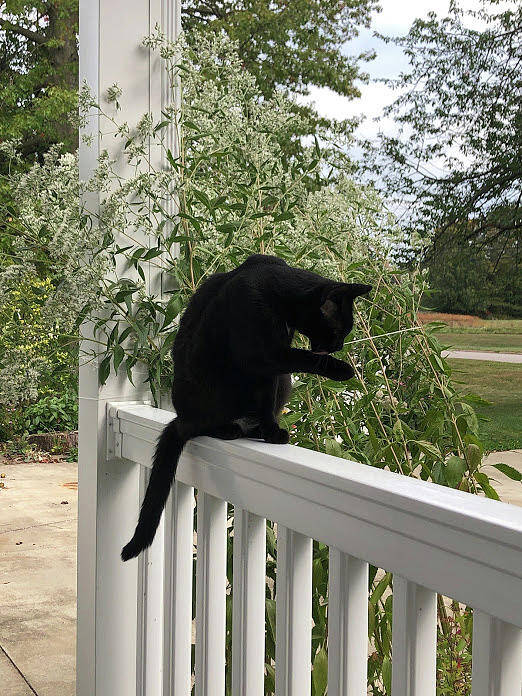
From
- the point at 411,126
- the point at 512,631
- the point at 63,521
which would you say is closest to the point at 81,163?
the point at 512,631

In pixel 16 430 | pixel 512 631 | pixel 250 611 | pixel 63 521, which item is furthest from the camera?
pixel 16 430

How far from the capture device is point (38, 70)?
6.48m

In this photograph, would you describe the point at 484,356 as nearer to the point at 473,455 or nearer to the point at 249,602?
the point at 473,455

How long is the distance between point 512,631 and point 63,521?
333 cm

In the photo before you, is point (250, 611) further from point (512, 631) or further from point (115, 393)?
point (115, 393)

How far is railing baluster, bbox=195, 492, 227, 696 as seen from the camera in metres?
1.12

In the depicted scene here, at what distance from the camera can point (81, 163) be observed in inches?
59.9

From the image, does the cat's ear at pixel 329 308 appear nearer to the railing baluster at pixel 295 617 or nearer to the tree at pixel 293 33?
the railing baluster at pixel 295 617

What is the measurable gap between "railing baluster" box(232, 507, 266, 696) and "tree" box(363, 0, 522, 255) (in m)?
0.82

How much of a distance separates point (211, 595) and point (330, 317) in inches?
20.1

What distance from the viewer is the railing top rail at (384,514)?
2.06 feet

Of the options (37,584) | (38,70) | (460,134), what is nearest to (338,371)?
(460,134)

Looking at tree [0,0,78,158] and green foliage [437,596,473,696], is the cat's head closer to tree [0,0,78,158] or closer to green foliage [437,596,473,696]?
green foliage [437,596,473,696]

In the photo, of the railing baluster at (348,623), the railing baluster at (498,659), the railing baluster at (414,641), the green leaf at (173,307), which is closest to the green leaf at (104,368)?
the green leaf at (173,307)
